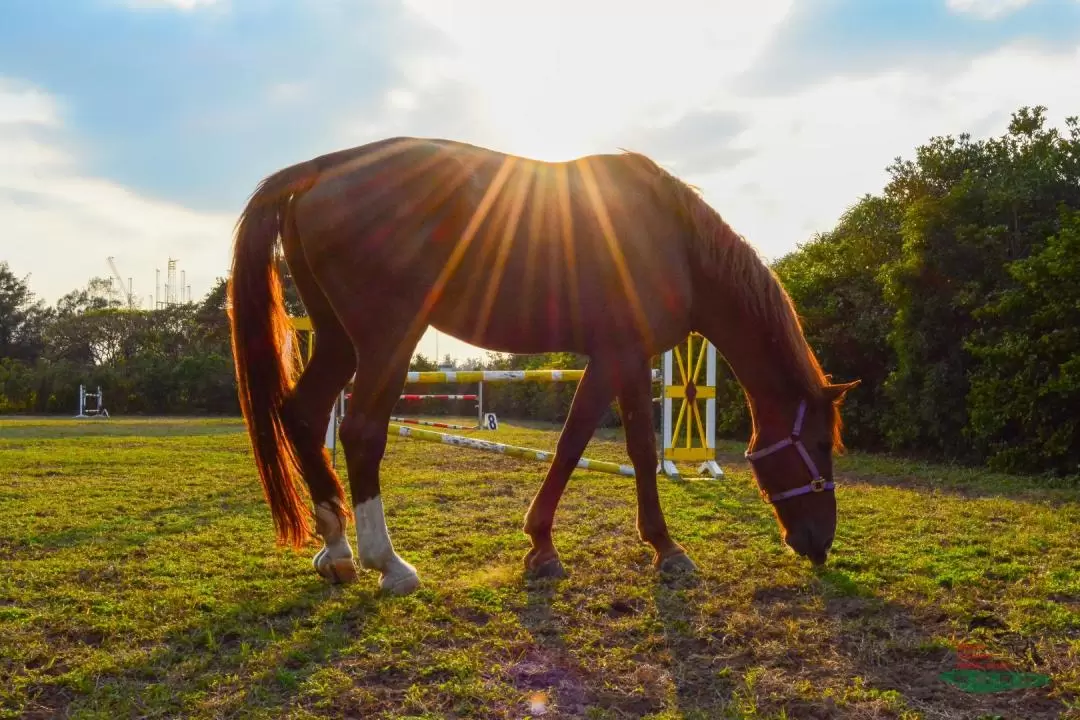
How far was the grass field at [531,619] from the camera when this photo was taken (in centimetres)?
197

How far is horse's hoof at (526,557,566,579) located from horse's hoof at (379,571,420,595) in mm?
538

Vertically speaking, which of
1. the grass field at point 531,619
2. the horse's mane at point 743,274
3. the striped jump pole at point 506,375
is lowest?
the grass field at point 531,619

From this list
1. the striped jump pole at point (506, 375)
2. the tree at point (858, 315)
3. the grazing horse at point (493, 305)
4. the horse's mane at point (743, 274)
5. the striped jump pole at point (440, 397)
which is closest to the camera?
the grazing horse at point (493, 305)

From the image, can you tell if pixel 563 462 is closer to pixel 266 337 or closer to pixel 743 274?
pixel 743 274

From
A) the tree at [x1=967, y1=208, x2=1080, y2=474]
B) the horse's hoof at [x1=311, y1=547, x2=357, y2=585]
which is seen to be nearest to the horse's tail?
the horse's hoof at [x1=311, y1=547, x2=357, y2=585]

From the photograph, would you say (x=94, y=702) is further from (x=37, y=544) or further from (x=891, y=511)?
(x=891, y=511)

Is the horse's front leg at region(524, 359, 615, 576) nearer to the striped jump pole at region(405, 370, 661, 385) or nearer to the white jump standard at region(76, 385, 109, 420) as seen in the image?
the striped jump pole at region(405, 370, 661, 385)

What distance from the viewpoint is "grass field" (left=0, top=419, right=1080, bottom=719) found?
77.4 inches

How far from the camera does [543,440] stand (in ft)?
41.5

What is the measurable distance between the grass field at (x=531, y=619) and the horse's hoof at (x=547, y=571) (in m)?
0.08

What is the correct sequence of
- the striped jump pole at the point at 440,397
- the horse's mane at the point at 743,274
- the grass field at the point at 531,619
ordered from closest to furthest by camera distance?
the grass field at the point at 531,619
the horse's mane at the point at 743,274
the striped jump pole at the point at 440,397

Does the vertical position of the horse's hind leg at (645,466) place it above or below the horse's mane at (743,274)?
below

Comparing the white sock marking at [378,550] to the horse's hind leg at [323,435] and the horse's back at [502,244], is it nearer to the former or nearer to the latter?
the horse's hind leg at [323,435]

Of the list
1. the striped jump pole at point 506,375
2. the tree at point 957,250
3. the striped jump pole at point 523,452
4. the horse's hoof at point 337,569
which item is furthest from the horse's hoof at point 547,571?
the tree at point 957,250
